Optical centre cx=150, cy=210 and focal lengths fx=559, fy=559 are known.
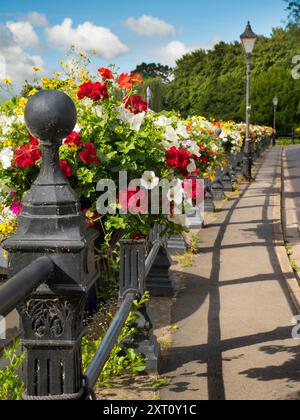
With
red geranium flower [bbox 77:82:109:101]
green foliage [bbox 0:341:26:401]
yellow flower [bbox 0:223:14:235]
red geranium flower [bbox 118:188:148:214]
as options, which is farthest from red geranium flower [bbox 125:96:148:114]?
green foliage [bbox 0:341:26:401]

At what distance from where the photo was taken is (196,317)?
5453 millimetres

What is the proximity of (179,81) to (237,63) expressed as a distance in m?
9.28

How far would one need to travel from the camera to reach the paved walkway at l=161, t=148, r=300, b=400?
3.92m

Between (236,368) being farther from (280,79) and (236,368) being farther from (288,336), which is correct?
(280,79)

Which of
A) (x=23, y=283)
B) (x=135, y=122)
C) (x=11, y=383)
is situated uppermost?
(x=135, y=122)

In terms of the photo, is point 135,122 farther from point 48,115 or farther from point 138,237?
point 48,115

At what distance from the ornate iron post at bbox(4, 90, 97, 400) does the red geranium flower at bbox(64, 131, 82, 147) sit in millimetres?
1094

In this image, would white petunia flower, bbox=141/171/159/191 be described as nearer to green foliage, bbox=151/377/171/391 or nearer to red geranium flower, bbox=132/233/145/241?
red geranium flower, bbox=132/233/145/241

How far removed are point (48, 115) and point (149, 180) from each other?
163cm

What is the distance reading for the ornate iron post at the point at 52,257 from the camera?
1817mm

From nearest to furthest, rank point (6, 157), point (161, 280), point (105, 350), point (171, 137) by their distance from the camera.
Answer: point (105, 350) → point (6, 157) → point (171, 137) → point (161, 280)

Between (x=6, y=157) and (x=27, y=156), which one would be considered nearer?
(x=27, y=156)

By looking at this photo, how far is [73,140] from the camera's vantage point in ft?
9.86

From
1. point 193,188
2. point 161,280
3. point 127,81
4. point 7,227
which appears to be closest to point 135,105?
point 127,81
